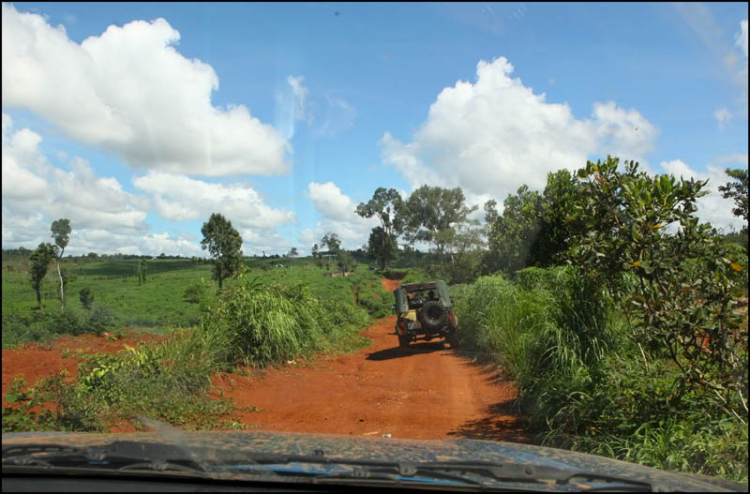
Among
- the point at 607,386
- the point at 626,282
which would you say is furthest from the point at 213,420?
the point at 626,282

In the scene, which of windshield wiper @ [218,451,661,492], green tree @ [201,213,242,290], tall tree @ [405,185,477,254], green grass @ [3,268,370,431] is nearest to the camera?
windshield wiper @ [218,451,661,492]

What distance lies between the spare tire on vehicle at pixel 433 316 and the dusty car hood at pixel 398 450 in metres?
11.0

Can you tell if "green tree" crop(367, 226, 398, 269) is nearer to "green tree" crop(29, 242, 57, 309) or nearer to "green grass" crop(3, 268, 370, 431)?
"green tree" crop(29, 242, 57, 309)

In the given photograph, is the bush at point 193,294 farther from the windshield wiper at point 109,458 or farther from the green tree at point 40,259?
the windshield wiper at point 109,458

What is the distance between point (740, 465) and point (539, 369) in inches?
146

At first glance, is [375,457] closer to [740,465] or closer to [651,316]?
[740,465]

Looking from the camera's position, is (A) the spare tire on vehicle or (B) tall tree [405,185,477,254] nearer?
(A) the spare tire on vehicle

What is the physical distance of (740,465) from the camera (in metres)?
3.84

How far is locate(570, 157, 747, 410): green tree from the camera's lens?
4.61 metres

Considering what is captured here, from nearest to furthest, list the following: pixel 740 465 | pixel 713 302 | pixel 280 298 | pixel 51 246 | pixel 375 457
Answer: pixel 375 457 → pixel 740 465 → pixel 713 302 → pixel 280 298 → pixel 51 246

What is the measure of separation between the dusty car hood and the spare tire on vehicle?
11035 mm

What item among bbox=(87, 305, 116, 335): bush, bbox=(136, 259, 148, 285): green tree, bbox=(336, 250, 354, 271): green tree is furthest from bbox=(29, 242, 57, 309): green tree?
bbox=(336, 250, 354, 271): green tree

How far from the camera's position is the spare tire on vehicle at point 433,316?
575 inches

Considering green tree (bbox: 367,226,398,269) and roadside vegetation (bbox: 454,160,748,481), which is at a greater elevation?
green tree (bbox: 367,226,398,269)
